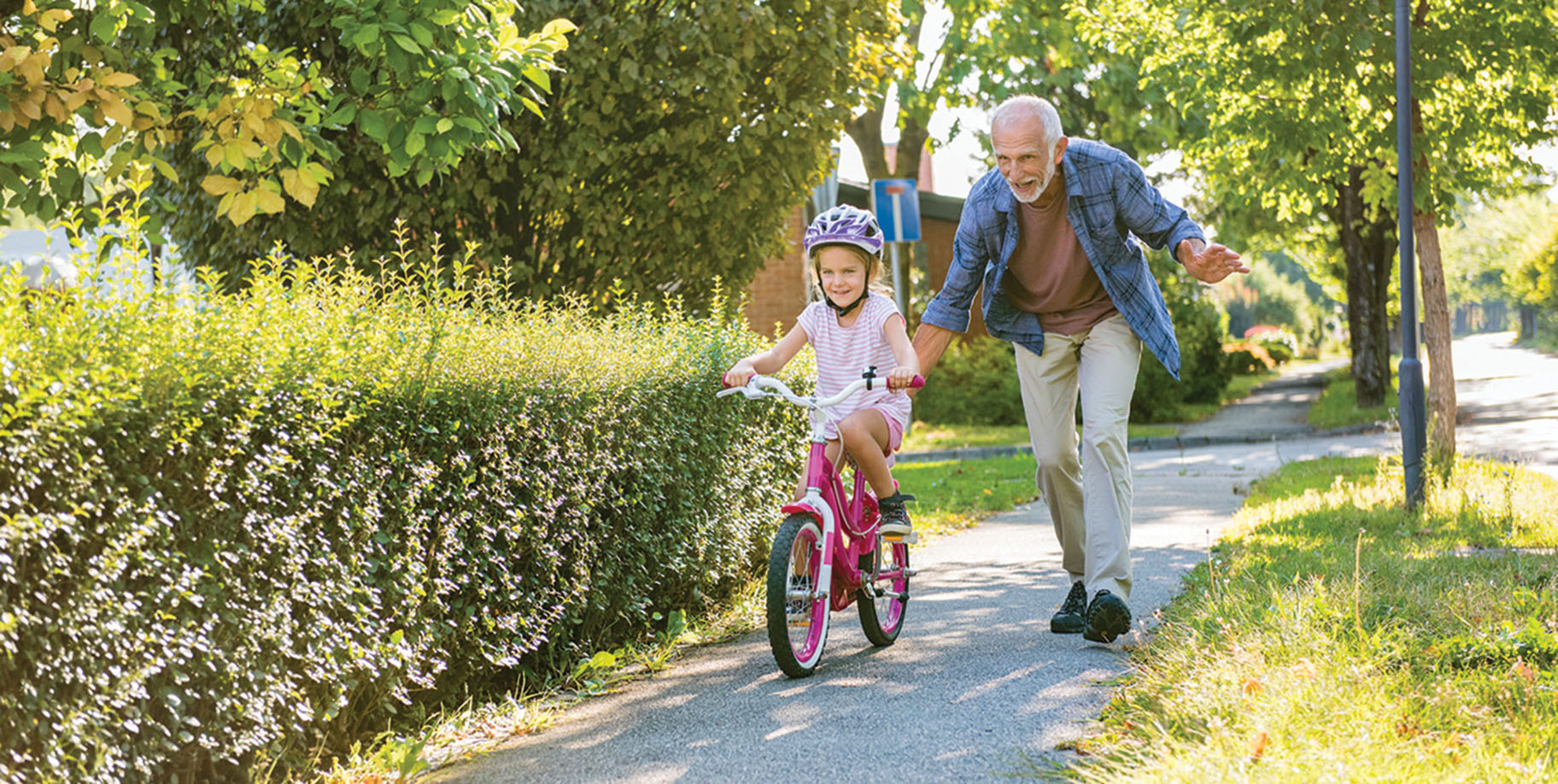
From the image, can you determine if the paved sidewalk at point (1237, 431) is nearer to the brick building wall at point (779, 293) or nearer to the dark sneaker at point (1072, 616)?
the brick building wall at point (779, 293)

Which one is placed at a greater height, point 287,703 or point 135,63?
point 135,63

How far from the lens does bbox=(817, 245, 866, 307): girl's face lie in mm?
5336

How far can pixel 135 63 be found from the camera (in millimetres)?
6707

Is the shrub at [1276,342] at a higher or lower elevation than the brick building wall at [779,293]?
lower

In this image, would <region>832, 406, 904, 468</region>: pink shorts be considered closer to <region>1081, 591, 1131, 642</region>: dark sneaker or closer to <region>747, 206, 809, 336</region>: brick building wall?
<region>1081, 591, 1131, 642</region>: dark sneaker

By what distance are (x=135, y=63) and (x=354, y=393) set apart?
3.82 meters

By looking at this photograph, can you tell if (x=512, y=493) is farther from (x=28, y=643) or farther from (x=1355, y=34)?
(x=1355, y=34)

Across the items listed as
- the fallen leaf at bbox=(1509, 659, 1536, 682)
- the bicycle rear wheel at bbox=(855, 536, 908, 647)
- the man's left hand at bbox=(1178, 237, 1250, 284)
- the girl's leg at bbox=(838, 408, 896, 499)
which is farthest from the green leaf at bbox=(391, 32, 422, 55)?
the fallen leaf at bbox=(1509, 659, 1536, 682)

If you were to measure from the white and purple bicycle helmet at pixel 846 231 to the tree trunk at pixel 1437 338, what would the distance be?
600cm

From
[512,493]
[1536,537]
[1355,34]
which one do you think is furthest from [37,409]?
[1355,34]

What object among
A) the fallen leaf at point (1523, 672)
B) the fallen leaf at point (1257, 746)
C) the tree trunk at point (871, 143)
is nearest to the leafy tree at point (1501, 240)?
the tree trunk at point (871, 143)

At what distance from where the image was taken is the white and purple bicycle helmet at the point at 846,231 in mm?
5258

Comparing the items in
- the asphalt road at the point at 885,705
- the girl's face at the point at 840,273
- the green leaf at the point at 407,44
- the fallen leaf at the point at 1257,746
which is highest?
the green leaf at the point at 407,44

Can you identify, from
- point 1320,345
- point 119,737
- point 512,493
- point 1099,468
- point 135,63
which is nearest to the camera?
point 119,737
